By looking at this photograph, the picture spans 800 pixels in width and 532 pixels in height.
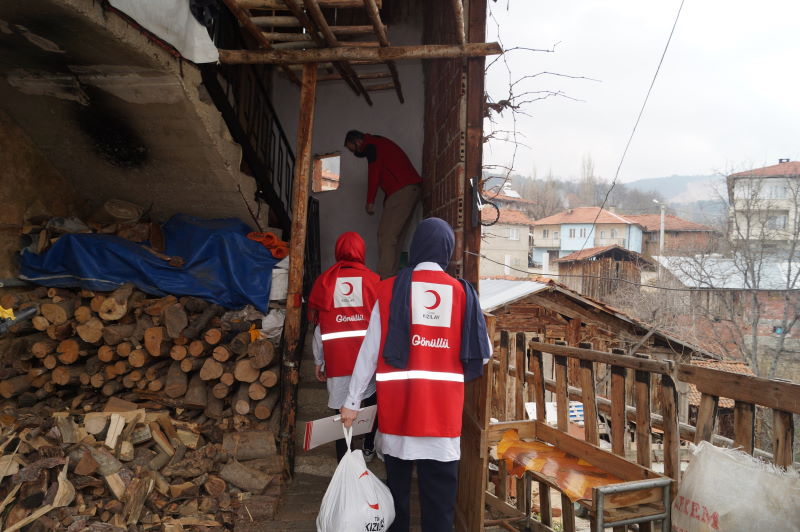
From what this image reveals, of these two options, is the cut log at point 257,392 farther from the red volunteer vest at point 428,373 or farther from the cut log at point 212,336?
the red volunteer vest at point 428,373

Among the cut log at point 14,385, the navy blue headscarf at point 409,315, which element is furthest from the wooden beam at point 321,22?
the cut log at point 14,385

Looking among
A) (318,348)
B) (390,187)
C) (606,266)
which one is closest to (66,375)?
(318,348)

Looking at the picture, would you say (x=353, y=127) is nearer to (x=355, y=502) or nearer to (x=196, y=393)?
(x=196, y=393)

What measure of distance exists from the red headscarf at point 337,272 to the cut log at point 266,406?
939mm

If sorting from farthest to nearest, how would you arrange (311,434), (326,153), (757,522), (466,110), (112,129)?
(326,153) < (112,129) < (466,110) < (311,434) < (757,522)

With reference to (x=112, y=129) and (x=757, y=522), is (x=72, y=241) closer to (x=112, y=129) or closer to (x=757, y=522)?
(x=112, y=129)

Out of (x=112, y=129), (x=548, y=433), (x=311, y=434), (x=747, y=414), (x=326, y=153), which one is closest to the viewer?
(x=747, y=414)

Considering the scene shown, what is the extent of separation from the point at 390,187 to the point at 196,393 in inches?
129

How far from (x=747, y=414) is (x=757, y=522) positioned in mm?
539

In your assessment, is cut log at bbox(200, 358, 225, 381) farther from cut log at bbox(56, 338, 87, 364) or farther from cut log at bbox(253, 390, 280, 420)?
cut log at bbox(56, 338, 87, 364)

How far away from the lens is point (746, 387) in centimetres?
226

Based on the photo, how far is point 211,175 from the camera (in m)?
4.42

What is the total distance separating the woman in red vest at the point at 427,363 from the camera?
236 centimetres

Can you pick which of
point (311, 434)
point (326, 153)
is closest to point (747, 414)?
point (311, 434)
